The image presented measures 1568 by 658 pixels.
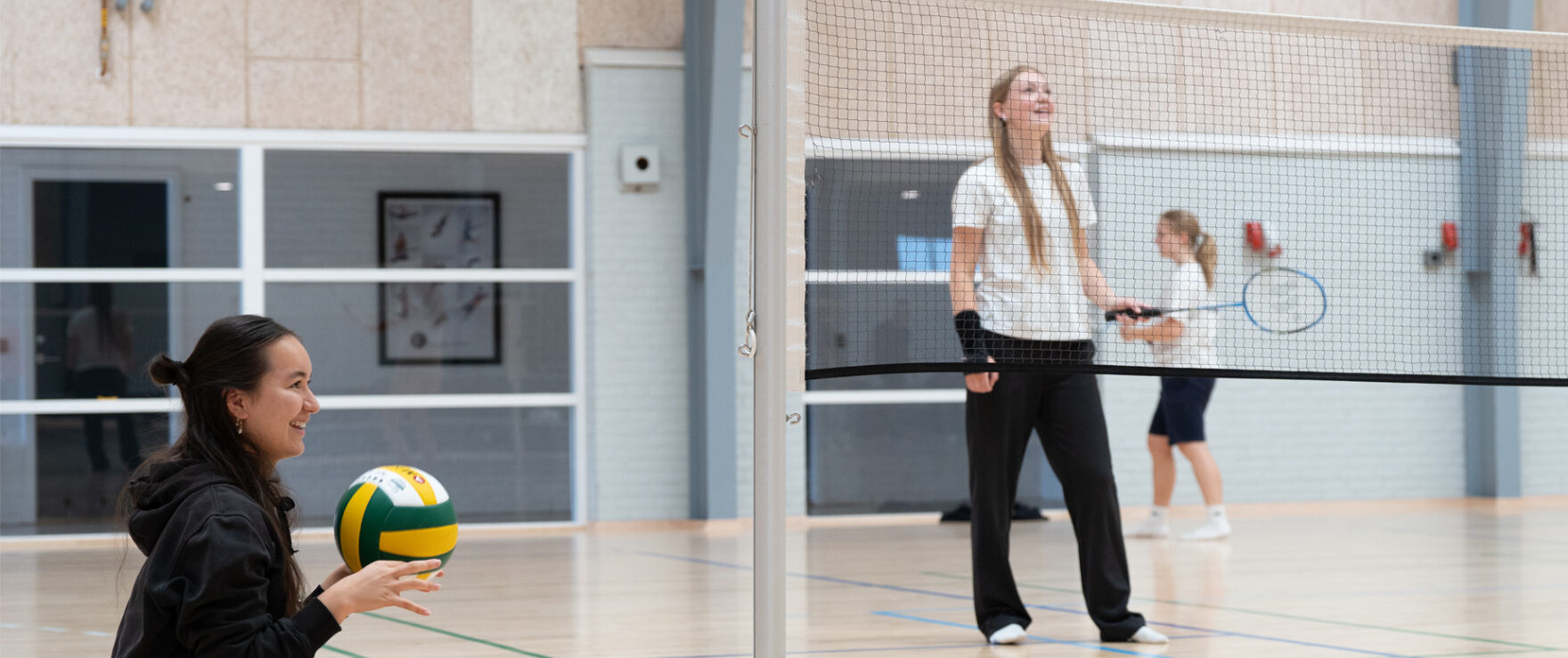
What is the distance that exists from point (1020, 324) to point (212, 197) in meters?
6.11

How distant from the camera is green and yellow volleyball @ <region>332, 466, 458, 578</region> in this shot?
245cm

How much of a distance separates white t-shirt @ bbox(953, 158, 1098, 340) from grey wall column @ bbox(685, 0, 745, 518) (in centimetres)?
455

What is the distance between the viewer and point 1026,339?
398cm

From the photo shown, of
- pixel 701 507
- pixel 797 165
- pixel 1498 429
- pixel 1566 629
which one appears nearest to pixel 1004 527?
pixel 797 165

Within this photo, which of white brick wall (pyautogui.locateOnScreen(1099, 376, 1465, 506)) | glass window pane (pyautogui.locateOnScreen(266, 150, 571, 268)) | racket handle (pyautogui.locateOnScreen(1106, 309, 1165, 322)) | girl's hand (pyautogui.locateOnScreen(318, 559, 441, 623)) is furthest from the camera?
white brick wall (pyautogui.locateOnScreen(1099, 376, 1465, 506))

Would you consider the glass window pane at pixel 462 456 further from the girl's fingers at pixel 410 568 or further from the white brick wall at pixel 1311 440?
the girl's fingers at pixel 410 568

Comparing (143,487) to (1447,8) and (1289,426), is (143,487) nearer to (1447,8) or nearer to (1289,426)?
(1289,426)

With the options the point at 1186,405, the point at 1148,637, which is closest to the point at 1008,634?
the point at 1148,637

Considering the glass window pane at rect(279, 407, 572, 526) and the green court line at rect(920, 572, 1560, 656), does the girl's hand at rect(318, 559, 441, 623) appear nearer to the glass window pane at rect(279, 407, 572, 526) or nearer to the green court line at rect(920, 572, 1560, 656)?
the green court line at rect(920, 572, 1560, 656)

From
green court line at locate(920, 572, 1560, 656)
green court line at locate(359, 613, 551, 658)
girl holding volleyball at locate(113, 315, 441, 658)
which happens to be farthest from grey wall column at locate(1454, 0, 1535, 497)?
girl holding volleyball at locate(113, 315, 441, 658)

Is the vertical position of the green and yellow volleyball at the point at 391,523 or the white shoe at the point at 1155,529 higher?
the green and yellow volleyball at the point at 391,523

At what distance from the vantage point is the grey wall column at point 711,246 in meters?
8.53

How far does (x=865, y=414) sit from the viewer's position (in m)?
9.42

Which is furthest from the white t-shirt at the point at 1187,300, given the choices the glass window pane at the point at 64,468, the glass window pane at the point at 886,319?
the glass window pane at the point at 64,468
